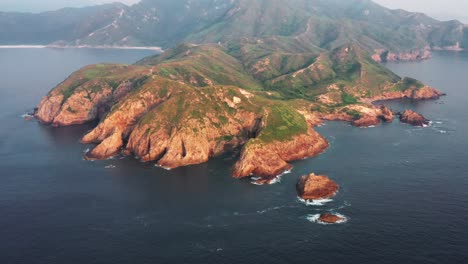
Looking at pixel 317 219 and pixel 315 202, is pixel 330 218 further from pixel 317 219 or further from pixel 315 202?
pixel 315 202

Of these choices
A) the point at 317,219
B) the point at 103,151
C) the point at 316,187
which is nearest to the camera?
the point at 317,219

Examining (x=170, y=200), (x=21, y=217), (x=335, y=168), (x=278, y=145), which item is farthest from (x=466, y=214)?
(x=21, y=217)

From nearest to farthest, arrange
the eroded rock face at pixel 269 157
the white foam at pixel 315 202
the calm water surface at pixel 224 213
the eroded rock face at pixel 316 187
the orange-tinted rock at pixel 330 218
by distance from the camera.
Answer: the calm water surface at pixel 224 213, the orange-tinted rock at pixel 330 218, the white foam at pixel 315 202, the eroded rock face at pixel 316 187, the eroded rock face at pixel 269 157

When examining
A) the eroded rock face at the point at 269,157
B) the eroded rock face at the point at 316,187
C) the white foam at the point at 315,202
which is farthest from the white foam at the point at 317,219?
the eroded rock face at the point at 269,157

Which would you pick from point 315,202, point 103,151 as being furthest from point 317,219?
point 103,151

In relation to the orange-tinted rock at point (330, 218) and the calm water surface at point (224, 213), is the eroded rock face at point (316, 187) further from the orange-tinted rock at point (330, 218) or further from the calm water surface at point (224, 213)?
the orange-tinted rock at point (330, 218)

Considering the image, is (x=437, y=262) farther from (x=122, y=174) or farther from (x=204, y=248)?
(x=122, y=174)
